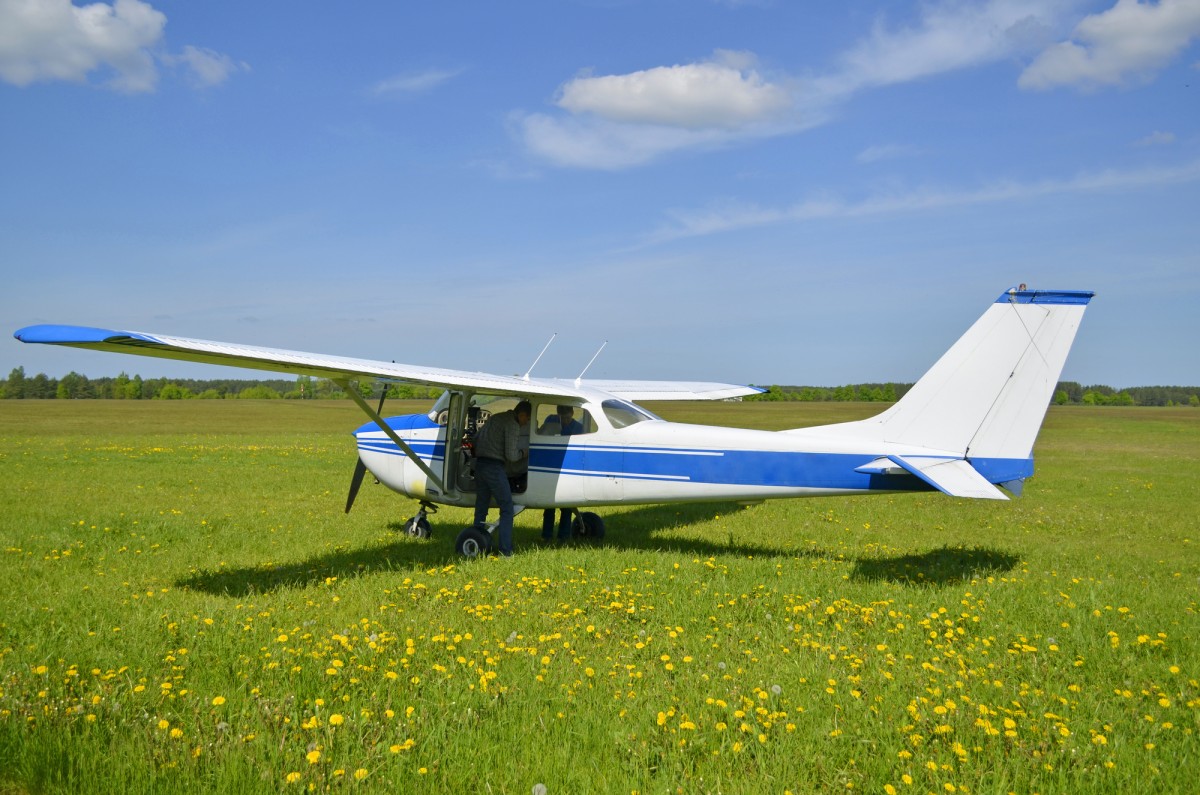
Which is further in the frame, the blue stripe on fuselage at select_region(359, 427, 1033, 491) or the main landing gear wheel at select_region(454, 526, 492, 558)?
the main landing gear wheel at select_region(454, 526, 492, 558)

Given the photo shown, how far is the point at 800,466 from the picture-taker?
8492mm

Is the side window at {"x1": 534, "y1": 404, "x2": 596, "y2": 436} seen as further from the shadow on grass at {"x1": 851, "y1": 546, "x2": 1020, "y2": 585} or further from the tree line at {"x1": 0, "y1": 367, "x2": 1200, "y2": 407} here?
the tree line at {"x1": 0, "y1": 367, "x2": 1200, "y2": 407}

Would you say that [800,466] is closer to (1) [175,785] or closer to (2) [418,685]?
(2) [418,685]

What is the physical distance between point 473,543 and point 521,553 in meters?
0.59

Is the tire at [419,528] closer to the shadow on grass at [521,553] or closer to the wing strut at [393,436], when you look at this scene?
the shadow on grass at [521,553]

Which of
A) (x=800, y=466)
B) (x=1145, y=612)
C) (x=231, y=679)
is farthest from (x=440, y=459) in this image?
(x=1145, y=612)

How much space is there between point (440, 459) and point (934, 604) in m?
6.05

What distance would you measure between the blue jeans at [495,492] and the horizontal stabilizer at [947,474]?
152 inches

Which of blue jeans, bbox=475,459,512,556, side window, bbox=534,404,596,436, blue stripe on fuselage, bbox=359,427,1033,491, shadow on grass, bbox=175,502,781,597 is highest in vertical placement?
side window, bbox=534,404,596,436

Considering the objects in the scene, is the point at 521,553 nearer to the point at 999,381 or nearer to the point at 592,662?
the point at 592,662

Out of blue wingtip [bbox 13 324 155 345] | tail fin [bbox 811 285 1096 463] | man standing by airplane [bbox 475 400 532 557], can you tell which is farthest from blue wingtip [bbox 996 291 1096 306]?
blue wingtip [bbox 13 324 155 345]

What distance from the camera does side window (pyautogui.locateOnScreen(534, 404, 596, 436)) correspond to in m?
9.55

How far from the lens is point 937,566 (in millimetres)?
8617

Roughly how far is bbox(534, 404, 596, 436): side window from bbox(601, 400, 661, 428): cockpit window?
0.75 feet
